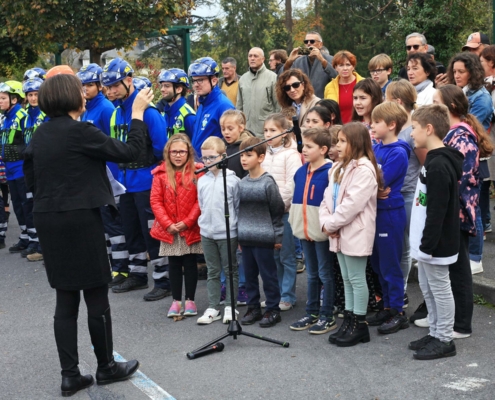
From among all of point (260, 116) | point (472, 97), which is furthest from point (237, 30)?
point (472, 97)

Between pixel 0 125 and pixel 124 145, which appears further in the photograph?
pixel 0 125

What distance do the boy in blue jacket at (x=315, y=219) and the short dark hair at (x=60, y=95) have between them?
202cm

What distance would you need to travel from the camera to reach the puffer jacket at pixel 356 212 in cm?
559

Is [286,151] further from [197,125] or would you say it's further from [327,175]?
[197,125]

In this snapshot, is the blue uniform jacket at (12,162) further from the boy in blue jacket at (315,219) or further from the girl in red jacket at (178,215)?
the boy in blue jacket at (315,219)

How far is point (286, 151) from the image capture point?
6.69m

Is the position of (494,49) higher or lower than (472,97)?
higher

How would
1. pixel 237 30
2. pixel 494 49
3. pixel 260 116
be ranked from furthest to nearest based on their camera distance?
pixel 237 30
pixel 260 116
pixel 494 49

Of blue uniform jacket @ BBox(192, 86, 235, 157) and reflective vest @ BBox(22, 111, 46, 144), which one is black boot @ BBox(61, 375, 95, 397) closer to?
blue uniform jacket @ BBox(192, 86, 235, 157)

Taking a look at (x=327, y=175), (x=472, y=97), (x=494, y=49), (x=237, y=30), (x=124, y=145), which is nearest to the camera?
(x=124, y=145)

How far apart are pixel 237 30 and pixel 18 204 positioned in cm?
3544

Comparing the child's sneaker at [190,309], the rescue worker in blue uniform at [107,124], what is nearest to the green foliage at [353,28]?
the rescue worker in blue uniform at [107,124]

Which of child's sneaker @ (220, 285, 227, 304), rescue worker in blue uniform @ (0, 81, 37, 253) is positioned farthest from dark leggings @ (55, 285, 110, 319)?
rescue worker in blue uniform @ (0, 81, 37, 253)

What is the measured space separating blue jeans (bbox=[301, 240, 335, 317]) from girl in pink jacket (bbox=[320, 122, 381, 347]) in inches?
10.8
